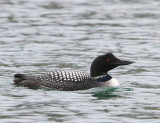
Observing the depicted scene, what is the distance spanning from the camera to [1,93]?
1257cm

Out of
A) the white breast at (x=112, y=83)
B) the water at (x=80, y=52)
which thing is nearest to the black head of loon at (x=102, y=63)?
the white breast at (x=112, y=83)

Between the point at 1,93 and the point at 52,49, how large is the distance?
17.2 feet

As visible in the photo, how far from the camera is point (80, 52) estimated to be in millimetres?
17141

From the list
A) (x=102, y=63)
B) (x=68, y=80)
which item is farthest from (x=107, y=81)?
(x=68, y=80)

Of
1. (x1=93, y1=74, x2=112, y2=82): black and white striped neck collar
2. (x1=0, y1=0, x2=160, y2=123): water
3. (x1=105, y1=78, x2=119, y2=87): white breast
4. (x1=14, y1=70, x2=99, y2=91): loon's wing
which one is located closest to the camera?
(x1=0, y1=0, x2=160, y2=123): water

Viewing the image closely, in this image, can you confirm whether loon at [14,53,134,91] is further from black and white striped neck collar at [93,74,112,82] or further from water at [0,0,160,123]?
water at [0,0,160,123]

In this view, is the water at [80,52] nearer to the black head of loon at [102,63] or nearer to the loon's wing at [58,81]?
the loon's wing at [58,81]

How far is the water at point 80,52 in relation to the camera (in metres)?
11.1

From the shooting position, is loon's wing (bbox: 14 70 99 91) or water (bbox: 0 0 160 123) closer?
water (bbox: 0 0 160 123)

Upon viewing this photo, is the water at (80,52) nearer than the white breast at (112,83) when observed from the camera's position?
Yes

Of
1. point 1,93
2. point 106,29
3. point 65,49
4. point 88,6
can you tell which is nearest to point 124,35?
point 106,29

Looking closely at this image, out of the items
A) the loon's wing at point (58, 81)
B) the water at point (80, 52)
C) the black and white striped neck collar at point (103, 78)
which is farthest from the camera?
the black and white striped neck collar at point (103, 78)

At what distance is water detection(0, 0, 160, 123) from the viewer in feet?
36.4

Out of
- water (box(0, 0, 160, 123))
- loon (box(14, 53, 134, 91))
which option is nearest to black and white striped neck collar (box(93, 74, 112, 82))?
loon (box(14, 53, 134, 91))
